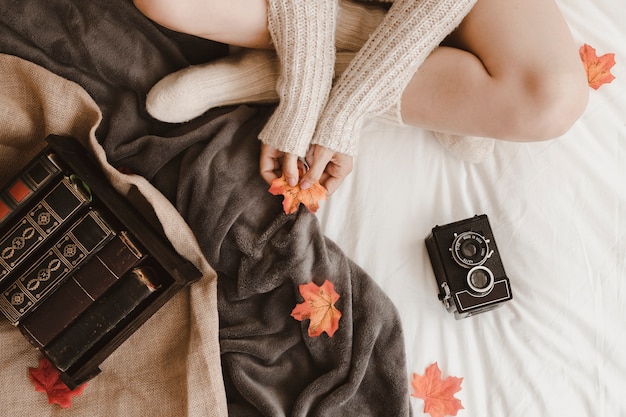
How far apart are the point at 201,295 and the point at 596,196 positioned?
0.71 metres

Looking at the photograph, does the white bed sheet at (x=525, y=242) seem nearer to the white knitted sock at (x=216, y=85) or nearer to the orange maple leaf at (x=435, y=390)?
the orange maple leaf at (x=435, y=390)

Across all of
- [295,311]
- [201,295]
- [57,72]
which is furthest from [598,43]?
[57,72]

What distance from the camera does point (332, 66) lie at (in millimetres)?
950

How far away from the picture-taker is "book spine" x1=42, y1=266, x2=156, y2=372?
0.87 meters

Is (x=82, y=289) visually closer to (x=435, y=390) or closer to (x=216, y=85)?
(x=216, y=85)

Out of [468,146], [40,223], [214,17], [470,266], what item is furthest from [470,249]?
[40,223]

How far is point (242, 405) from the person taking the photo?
0.98m

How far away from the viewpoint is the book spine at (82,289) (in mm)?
870

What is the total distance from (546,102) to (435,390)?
50 centimetres

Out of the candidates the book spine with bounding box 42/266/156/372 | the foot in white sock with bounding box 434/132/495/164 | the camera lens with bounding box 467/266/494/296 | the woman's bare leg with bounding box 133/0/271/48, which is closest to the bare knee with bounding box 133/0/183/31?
the woman's bare leg with bounding box 133/0/271/48

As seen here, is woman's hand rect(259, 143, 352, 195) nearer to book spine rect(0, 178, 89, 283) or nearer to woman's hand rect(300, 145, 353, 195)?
woman's hand rect(300, 145, 353, 195)

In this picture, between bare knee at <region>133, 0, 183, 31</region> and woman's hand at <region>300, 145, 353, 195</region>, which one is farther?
woman's hand at <region>300, 145, 353, 195</region>

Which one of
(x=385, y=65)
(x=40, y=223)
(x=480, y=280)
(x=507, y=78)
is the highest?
(x=40, y=223)

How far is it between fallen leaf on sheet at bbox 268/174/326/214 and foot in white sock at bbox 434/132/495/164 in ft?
0.79
